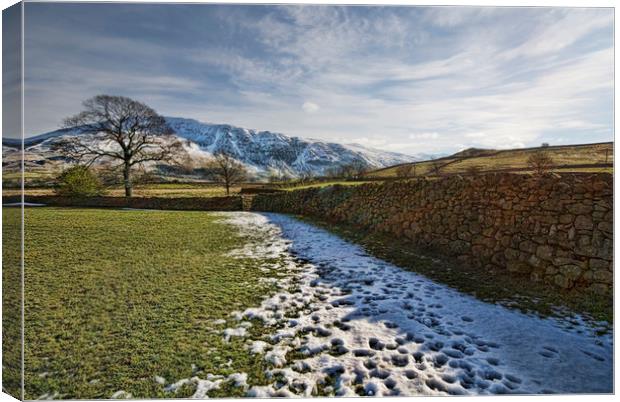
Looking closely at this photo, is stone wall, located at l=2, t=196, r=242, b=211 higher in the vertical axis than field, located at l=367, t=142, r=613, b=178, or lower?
lower

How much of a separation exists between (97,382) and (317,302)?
8.16ft

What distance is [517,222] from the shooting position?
203 inches

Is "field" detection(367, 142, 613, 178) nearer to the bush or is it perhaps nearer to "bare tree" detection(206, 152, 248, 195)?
the bush

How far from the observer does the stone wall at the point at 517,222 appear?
4012 millimetres

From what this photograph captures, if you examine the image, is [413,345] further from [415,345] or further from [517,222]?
[517,222]

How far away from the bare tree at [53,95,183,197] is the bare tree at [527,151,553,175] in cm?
714

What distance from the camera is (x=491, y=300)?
13.5 ft

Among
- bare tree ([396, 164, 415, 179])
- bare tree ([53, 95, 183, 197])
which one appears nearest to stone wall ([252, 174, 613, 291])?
bare tree ([396, 164, 415, 179])

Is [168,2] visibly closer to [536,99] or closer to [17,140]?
[17,140]

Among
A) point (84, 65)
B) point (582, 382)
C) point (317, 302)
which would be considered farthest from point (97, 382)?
point (582, 382)

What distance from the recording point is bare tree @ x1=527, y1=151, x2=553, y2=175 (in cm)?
498

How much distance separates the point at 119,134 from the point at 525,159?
8.96 meters

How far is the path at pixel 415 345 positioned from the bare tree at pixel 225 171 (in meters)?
25.4

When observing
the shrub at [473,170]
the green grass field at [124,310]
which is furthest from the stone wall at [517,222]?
the green grass field at [124,310]
